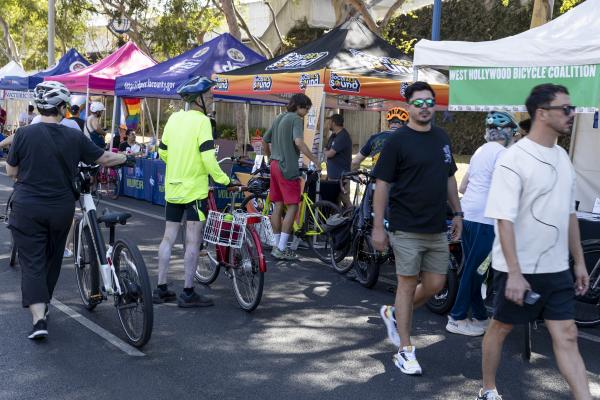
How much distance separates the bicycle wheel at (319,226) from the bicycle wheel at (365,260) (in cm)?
114

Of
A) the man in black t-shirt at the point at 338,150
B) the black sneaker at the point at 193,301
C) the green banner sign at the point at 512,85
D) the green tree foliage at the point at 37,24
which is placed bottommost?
the black sneaker at the point at 193,301

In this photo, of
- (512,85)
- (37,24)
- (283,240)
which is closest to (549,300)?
(512,85)

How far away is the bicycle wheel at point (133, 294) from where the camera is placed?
16.3ft

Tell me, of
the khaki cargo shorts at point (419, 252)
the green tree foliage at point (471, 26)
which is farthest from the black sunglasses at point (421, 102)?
the green tree foliage at point (471, 26)

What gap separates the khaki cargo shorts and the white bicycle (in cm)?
178

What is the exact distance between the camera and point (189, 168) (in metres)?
6.00

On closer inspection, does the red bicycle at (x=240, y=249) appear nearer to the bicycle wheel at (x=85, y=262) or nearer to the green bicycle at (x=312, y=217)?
the bicycle wheel at (x=85, y=262)

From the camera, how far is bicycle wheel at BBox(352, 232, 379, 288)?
716cm

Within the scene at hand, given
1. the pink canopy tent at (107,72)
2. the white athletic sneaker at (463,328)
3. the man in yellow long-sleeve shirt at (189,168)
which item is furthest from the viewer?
the pink canopy tent at (107,72)

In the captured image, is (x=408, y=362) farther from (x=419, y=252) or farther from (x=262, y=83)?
(x=262, y=83)

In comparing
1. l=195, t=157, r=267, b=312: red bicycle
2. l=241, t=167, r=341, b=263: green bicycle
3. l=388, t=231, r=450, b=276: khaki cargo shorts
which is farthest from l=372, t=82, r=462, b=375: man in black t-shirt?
l=241, t=167, r=341, b=263: green bicycle

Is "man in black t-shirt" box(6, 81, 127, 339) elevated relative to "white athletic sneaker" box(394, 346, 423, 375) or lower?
elevated

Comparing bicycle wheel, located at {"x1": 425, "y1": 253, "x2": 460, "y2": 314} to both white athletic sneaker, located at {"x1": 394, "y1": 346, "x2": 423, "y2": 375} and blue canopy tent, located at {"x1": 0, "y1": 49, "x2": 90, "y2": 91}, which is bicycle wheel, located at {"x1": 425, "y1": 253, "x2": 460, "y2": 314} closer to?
white athletic sneaker, located at {"x1": 394, "y1": 346, "x2": 423, "y2": 375}

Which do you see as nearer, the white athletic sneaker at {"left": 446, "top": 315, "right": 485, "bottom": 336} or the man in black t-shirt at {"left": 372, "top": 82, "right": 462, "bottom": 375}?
the man in black t-shirt at {"left": 372, "top": 82, "right": 462, "bottom": 375}
